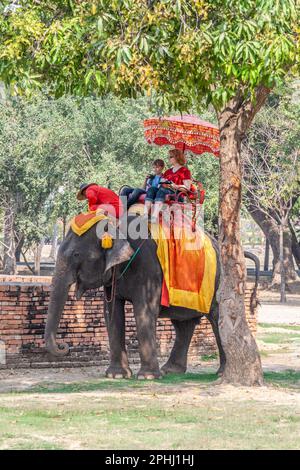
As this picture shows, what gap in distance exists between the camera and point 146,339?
14727mm

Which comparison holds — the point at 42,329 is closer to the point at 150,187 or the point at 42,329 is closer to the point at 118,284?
the point at 118,284

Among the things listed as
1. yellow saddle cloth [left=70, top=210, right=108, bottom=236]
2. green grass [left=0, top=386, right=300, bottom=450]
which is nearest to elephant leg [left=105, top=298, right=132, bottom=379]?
yellow saddle cloth [left=70, top=210, right=108, bottom=236]

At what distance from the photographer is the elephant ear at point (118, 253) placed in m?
14.1

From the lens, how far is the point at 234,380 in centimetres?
1349

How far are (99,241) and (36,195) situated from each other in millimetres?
27032

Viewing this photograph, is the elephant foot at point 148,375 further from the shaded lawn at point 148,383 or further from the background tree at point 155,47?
the background tree at point 155,47

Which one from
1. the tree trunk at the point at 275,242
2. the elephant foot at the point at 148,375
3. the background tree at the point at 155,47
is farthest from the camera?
the tree trunk at the point at 275,242

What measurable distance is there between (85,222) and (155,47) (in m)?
3.37

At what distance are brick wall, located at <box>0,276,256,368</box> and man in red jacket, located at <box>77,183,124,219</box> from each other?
183 cm

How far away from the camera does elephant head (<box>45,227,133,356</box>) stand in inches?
555

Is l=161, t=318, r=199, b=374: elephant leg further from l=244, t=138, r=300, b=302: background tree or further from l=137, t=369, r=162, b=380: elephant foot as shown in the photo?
l=244, t=138, r=300, b=302: background tree

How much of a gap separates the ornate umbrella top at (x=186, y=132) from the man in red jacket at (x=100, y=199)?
1355mm

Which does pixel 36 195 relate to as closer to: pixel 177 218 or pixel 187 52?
pixel 177 218

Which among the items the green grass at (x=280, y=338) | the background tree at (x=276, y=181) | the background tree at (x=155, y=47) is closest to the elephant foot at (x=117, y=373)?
the background tree at (x=155, y=47)
